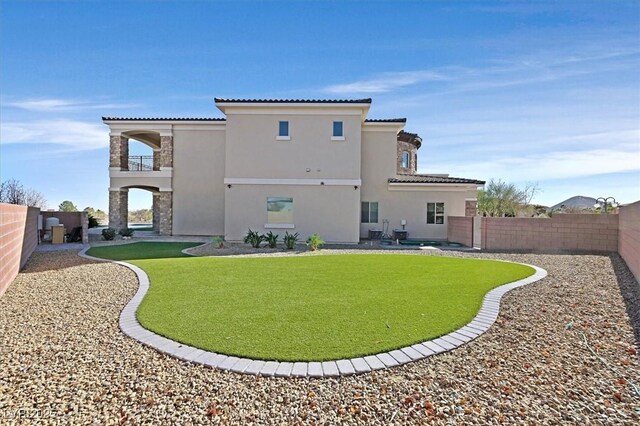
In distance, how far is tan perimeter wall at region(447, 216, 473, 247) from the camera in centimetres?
1919

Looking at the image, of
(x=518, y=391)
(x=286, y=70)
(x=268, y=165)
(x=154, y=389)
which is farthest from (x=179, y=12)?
(x=518, y=391)

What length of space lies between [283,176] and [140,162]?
11784mm

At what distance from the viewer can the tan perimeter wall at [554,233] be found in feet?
48.5

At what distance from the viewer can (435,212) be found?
74.1 ft

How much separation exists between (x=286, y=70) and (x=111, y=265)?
11.9 m

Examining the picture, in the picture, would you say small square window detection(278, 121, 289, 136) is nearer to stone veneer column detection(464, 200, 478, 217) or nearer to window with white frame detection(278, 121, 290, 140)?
window with white frame detection(278, 121, 290, 140)

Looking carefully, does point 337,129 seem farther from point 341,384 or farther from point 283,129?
point 341,384

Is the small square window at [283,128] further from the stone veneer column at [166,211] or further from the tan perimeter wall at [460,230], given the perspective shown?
the tan perimeter wall at [460,230]

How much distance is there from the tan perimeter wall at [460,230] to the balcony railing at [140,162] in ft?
68.8

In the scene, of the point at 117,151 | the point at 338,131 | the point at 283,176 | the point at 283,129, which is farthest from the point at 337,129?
the point at 117,151

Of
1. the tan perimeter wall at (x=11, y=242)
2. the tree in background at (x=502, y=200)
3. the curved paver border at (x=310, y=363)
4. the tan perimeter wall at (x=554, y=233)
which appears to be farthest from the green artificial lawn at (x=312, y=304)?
the tree in background at (x=502, y=200)

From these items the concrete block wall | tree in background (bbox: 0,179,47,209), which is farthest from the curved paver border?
tree in background (bbox: 0,179,47,209)

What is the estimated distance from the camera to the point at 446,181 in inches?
878

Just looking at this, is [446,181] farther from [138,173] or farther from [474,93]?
[138,173]
